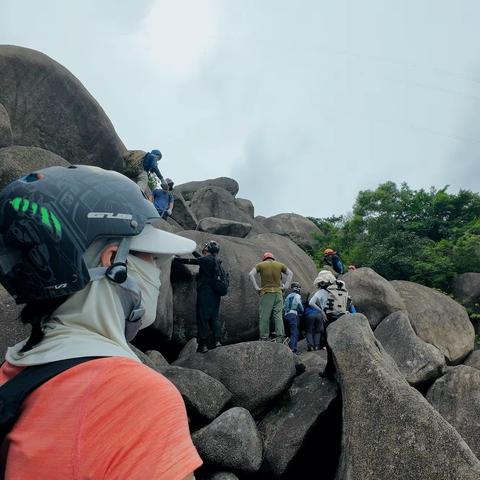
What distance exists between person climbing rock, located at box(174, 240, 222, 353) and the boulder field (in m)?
0.58

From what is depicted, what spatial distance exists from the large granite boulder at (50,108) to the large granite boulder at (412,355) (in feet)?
34.3

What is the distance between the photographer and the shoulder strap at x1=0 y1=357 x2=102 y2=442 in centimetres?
141

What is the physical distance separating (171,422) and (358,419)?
21.7ft

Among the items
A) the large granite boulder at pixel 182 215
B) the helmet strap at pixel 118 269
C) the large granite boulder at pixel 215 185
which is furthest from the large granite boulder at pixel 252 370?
the large granite boulder at pixel 215 185

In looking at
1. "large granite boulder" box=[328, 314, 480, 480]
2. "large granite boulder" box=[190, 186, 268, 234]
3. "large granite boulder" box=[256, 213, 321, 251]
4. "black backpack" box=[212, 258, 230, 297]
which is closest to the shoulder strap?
"large granite boulder" box=[328, 314, 480, 480]

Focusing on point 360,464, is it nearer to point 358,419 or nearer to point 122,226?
point 358,419

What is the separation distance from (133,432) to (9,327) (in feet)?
22.5

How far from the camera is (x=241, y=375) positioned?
9.68 metres

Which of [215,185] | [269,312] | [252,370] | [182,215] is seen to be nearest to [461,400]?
[252,370]

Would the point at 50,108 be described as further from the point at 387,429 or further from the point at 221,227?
the point at 387,429

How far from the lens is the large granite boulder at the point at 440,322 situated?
54.9ft

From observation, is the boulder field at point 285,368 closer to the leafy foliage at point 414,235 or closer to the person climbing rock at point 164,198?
the person climbing rock at point 164,198

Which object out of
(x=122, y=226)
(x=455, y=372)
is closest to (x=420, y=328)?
(x=455, y=372)

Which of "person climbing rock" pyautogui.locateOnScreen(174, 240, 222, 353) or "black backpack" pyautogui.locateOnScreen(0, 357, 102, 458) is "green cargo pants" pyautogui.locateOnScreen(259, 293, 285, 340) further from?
"black backpack" pyautogui.locateOnScreen(0, 357, 102, 458)
